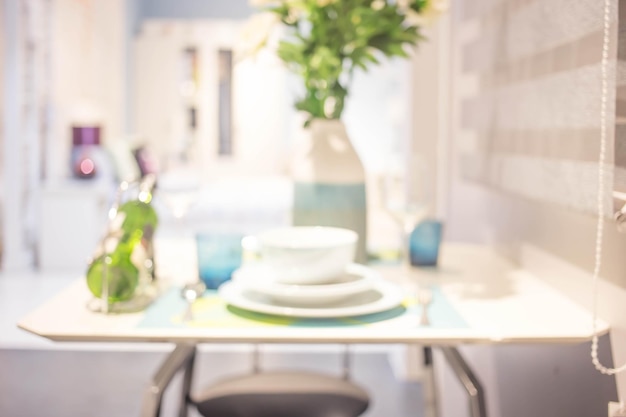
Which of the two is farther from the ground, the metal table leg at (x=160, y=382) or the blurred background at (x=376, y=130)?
the blurred background at (x=376, y=130)

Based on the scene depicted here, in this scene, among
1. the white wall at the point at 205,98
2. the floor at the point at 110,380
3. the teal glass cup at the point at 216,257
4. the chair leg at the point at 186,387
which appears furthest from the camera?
the white wall at the point at 205,98

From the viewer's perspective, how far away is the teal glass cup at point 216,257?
4.62ft

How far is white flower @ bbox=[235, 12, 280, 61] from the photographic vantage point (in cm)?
150

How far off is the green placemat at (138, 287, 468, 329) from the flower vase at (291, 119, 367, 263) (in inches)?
12.0

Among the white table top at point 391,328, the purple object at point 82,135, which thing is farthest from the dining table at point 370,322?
the purple object at point 82,135

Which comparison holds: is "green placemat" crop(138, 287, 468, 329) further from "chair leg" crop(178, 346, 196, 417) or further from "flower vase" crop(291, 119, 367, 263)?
"chair leg" crop(178, 346, 196, 417)

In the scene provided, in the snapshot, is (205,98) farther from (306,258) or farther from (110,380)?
(306,258)

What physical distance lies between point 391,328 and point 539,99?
643 millimetres

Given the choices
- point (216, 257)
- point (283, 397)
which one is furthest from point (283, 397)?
point (216, 257)

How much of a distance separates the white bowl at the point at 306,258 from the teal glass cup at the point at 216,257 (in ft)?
0.58

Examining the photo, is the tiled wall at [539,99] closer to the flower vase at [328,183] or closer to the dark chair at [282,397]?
the flower vase at [328,183]

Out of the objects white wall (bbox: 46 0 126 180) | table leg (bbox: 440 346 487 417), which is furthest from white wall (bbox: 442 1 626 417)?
Answer: white wall (bbox: 46 0 126 180)

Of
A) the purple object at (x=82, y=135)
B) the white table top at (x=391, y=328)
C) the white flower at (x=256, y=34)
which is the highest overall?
the white flower at (x=256, y=34)

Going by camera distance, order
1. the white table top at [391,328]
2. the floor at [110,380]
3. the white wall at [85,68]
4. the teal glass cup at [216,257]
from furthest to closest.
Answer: the white wall at [85,68], the floor at [110,380], the teal glass cup at [216,257], the white table top at [391,328]
